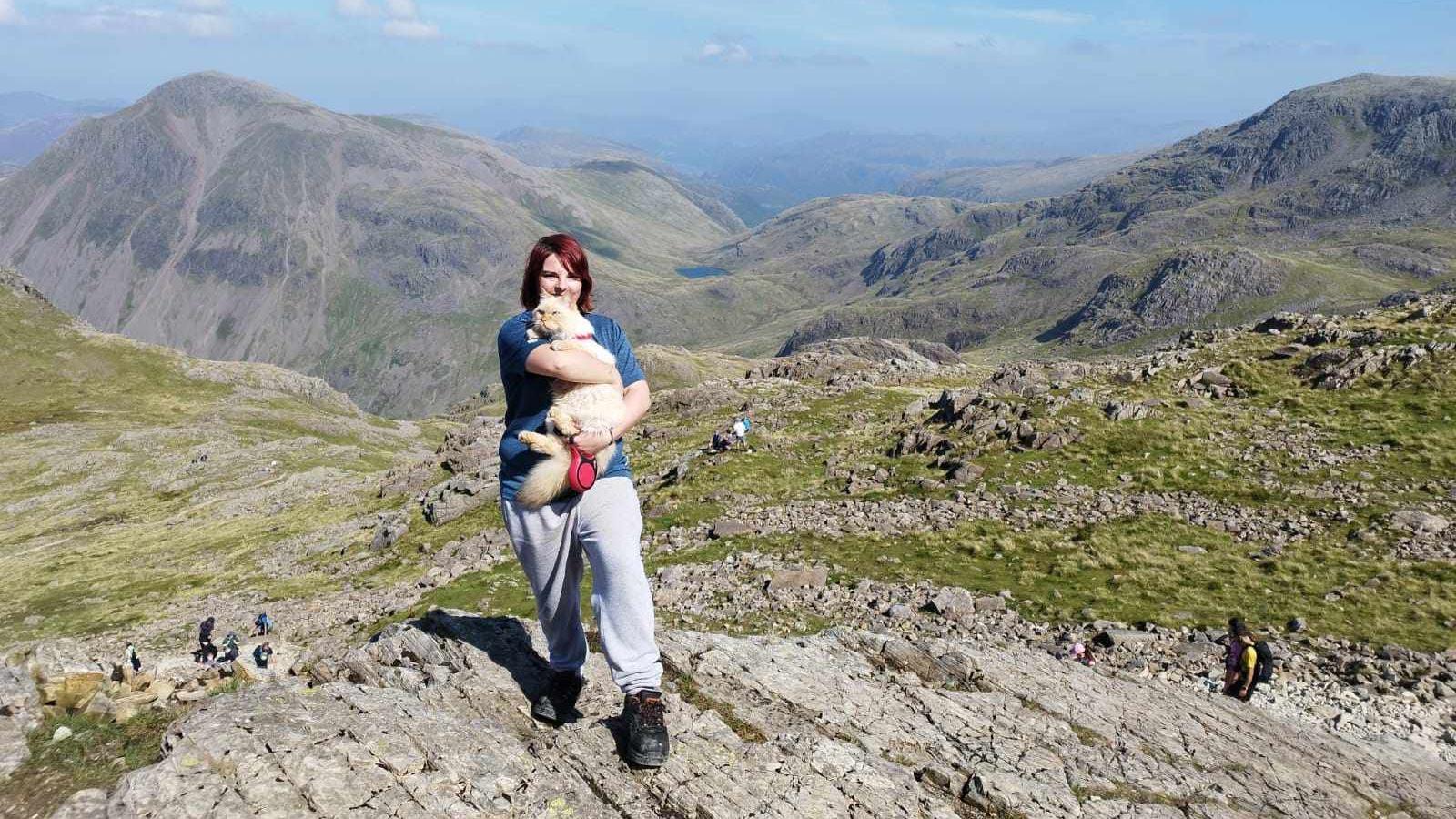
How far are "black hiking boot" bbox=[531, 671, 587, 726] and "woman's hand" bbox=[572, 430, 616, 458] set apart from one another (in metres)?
3.71

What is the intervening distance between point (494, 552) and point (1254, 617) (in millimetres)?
29793

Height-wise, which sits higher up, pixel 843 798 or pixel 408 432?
pixel 843 798

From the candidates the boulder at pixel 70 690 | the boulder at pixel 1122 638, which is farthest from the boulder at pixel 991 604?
the boulder at pixel 70 690

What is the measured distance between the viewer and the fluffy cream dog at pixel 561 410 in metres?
8.17

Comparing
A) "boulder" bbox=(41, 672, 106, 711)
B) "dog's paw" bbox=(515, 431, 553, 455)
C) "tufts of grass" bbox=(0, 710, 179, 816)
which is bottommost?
"boulder" bbox=(41, 672, 106, 711)

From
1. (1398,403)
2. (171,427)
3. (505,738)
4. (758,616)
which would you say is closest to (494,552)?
(758,616)

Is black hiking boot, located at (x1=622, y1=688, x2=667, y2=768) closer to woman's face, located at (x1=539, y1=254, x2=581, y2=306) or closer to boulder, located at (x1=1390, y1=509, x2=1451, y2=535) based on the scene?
woman's face, located at (x1=539, y1=254, x2=581, y2=306)

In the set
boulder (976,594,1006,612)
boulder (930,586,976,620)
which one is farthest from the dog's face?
boulder (976,594,1006,612)

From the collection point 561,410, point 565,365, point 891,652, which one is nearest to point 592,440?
point 561,410

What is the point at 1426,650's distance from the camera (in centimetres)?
1764

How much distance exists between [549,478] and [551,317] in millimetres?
1827

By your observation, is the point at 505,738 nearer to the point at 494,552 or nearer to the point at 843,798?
the point at 843,798

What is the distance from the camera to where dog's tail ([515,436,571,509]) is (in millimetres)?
8258

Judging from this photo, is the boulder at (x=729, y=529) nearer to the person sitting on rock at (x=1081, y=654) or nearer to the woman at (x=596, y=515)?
the person sitting on rock at (x=1081, y=654)
